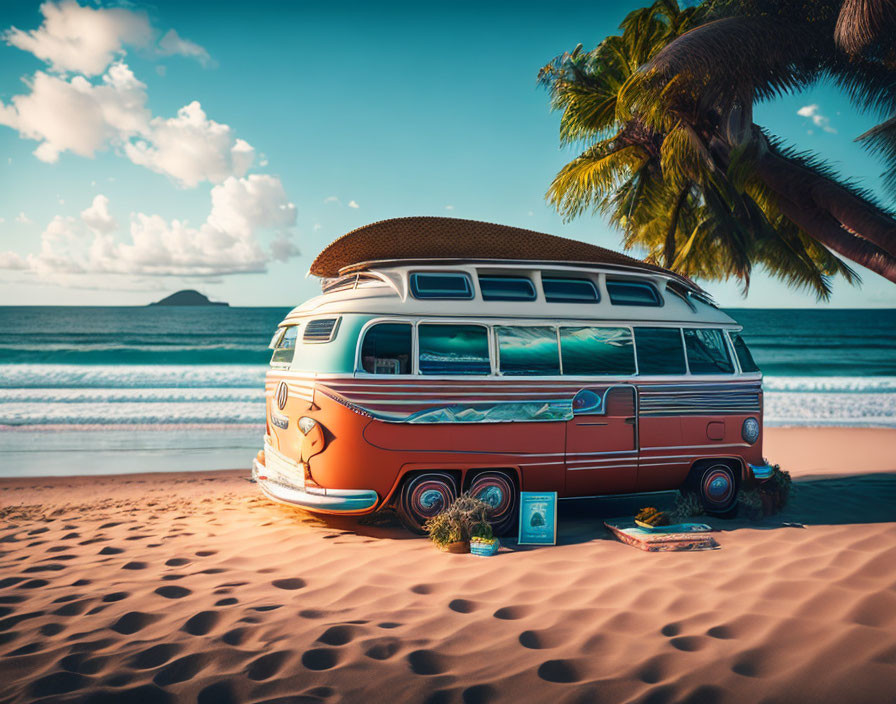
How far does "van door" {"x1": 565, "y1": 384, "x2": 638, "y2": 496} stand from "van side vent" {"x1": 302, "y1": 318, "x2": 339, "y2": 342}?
2860 millimetres

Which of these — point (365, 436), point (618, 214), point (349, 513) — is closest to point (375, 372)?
point (365, 436)

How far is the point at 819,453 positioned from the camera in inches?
505

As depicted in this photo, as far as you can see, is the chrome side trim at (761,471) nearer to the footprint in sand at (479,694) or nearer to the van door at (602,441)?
the van door at (602,441)

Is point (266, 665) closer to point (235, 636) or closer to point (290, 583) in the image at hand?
point (235, 636)

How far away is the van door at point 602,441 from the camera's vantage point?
6.53 metres

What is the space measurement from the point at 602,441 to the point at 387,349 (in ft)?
8.86

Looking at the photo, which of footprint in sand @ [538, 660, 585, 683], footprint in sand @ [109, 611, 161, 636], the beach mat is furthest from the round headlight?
footprint in sand @ [109, 611, 161, 636]

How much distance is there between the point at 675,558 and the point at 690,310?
3.18 m

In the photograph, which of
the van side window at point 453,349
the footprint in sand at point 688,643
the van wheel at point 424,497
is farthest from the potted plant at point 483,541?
the footprint in sand at point 688,643

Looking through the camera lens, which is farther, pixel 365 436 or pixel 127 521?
pixel 127 521

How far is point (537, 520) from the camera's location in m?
6.18

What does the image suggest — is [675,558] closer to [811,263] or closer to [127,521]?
[127,521]

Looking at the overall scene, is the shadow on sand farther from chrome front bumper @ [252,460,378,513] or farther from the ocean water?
the ocean water

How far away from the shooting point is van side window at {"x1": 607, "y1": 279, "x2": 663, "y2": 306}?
23.1ft
